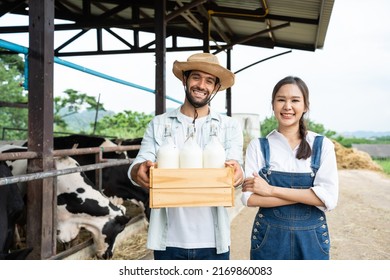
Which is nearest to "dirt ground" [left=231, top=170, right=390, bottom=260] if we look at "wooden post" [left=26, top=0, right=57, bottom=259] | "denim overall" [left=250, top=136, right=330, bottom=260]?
"wooden post" [left=26, top=0, right=57, bottom=259]

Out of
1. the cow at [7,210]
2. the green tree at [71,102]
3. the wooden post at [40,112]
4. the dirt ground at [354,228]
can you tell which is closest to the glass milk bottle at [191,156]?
the wooden post at [40,112]

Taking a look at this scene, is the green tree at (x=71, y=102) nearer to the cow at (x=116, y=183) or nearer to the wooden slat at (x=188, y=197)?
the cow at (x=116, y=183)

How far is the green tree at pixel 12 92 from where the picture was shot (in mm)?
20953

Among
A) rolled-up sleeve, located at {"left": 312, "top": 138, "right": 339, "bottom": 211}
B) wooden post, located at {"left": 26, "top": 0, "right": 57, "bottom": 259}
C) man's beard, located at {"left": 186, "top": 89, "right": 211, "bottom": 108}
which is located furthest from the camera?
wooden post, located at {"left": 26, "top": 0, "right": 57, "bottom": 259}

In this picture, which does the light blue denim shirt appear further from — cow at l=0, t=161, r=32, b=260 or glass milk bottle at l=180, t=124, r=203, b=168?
cow at l=0, t=161, r=32, b=260

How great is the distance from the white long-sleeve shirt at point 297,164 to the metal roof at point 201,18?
3.79m

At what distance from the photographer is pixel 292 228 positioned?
2.01 m

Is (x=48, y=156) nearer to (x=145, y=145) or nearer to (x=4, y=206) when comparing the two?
(x=4, y=206)

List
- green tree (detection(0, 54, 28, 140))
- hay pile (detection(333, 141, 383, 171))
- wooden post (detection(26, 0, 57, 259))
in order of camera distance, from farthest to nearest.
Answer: green tree (detection(0, 54, 28, 140)), hay pile (detection(333, 141, 383, 171)), wooden post (detection(26, 0, 57, 259))

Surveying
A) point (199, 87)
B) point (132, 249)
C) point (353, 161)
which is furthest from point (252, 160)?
point (353, 161)

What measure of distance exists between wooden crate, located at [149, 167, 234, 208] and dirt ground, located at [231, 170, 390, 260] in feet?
9.75

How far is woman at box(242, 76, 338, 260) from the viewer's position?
78.5 inches

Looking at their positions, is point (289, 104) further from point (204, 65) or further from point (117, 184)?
point (117, 184)

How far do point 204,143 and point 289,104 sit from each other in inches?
16.5
